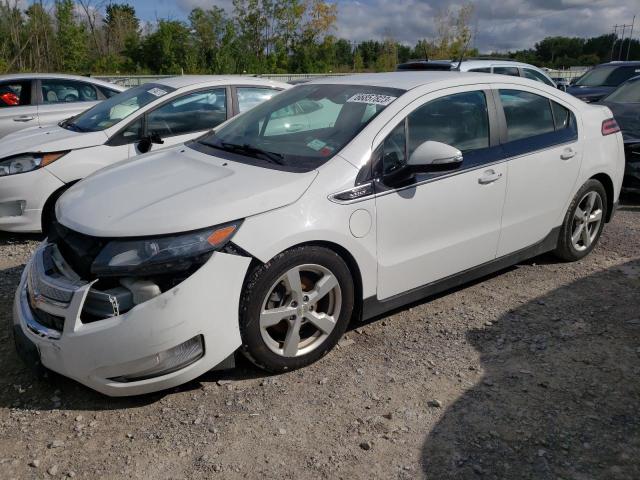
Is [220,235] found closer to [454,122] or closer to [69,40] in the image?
[454,122]

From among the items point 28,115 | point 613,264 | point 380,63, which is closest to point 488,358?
point 613,264

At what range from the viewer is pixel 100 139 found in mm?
5641

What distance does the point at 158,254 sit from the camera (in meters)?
2.74

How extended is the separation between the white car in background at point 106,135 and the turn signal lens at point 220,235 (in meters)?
2.62

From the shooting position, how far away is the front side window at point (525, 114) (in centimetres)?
409

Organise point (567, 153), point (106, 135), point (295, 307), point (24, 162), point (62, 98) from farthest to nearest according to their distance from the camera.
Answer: point (62, 98)
point (106, 135)
point (24, 162)
point (567, 153)
point (295, 307)

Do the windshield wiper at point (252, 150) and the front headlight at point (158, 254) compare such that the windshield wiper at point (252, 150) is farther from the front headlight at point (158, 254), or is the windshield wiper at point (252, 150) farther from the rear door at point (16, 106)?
the rear door at point (16, 106)

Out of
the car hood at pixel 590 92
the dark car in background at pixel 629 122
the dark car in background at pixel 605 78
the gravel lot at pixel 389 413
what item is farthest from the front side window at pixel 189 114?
the dark car in background at pixel 605 78

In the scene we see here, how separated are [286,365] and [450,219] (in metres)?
1.40

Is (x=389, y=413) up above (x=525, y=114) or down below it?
below

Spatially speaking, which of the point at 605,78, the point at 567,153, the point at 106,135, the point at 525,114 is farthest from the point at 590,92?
the point at 106,135

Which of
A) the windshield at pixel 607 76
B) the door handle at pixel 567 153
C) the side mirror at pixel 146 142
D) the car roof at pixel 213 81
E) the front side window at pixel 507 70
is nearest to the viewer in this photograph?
the door handle at pixel 567 153

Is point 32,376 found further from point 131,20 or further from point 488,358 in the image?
point 131,20

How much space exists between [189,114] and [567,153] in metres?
3.69
